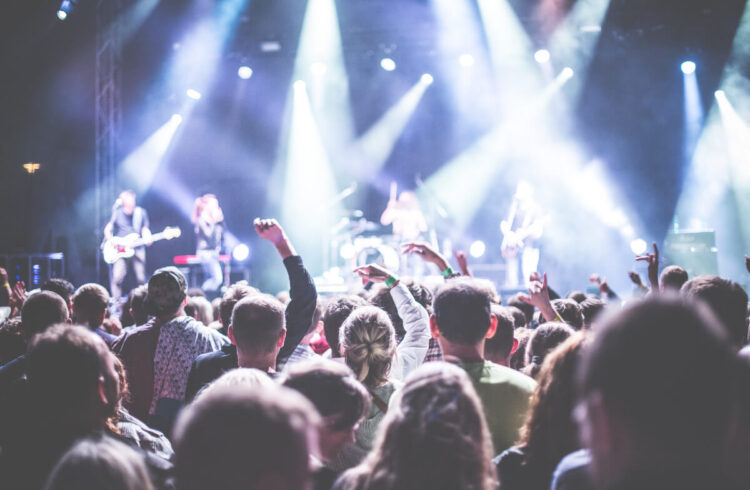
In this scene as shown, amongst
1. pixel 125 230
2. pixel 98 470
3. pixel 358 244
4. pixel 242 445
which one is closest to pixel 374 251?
pixel 358 244

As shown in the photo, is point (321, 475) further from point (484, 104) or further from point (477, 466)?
point (484, 104)

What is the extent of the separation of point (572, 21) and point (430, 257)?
9.41 m

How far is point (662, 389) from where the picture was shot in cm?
92

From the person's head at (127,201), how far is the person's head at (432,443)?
9931 mm

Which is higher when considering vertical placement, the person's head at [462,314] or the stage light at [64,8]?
the stage light at [64,8]

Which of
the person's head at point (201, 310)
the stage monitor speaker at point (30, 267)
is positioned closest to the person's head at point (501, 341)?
the person's head at point (201, 310)

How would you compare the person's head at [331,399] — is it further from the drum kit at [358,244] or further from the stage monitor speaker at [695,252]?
the stage monitor speaker at [695,252]

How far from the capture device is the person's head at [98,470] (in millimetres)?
1244

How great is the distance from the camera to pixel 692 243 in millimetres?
10531

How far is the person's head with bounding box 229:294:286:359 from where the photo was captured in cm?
246

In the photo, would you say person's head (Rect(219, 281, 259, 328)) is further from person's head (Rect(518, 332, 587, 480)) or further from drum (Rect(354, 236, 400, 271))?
drum (Rect(354, 236, 400, 271))

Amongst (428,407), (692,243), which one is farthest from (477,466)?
(692,243)

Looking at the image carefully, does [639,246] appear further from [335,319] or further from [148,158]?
[335,319]

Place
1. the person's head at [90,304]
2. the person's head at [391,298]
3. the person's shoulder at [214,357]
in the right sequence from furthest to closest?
1. the person's head at [391,298]
2. the person's head at [90,304]
3. the person's shoulder at [214,357]
